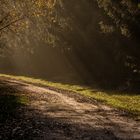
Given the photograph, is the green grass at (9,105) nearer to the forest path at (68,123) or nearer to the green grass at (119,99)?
the forest path at (68,123)

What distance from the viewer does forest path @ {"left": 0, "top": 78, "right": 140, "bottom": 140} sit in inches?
645

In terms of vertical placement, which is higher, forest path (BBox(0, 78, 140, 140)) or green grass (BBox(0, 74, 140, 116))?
green grass (BBox(0, 74, 140, 116))

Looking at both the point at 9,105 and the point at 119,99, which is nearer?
the point at 9,105

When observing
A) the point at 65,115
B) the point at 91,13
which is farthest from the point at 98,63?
the point at 65,115

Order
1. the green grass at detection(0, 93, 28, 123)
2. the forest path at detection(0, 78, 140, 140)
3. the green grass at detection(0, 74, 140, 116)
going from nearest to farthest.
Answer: the forest path at detection(0, 78, 140, 140), the green grass at detection(0, 93, 28, 123), the green grass at detection(0, 74, 140, 116)

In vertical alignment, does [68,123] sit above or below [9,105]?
below

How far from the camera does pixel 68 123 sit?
1912cm

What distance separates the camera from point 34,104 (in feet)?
83.8

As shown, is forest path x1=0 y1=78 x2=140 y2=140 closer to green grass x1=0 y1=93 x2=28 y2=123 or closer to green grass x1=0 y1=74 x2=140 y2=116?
green grass x1=0 y1=93 x2=28 y2=123

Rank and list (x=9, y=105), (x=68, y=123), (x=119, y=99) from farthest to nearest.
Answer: (x=119, y=99)
(x=9, y=105)
(x=68, y=123)

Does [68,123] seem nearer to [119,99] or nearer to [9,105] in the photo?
[9,105]

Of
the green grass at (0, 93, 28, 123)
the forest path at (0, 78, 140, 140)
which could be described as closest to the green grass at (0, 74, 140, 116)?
the forest path at (0, 78, 140, 140)

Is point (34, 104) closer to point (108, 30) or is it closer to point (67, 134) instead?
point (67, 134)

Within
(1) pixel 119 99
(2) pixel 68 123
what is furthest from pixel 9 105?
(1) pixel 119 99
